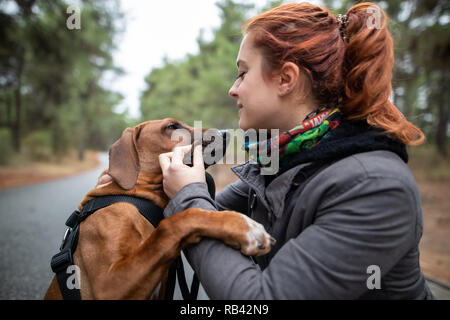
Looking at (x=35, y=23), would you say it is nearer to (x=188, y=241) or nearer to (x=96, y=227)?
(x=96, y=227)

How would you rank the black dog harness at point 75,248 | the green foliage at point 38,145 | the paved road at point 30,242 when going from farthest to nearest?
the green foliage at point 38,145, the paved road at point 30,242, the black dog harness at point 75,248

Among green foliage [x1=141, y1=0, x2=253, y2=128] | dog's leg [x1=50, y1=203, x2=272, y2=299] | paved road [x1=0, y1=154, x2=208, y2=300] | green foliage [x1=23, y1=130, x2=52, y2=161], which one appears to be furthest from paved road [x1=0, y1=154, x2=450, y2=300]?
green foliage [x1=23, y1=130, x2=52, y2=161]

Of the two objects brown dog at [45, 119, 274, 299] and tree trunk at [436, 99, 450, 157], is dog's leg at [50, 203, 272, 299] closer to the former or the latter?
brown dog at [45, 119, 274, 299]

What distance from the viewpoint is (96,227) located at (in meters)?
1.71

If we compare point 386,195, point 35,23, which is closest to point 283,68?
point 386,195

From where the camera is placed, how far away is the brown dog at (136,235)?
4.38 ft

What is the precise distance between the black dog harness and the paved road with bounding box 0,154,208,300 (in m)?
1.61

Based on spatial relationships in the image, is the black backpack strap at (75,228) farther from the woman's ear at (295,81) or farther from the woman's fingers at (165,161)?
the woman's ear at (295,81)

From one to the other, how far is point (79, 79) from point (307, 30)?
1936 cm

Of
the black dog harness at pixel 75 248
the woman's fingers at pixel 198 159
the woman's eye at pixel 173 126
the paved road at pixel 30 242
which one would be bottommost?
the paved road at pixel 30 242

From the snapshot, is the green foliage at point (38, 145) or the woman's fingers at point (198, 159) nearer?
the woman's fingers at point (198, 159)

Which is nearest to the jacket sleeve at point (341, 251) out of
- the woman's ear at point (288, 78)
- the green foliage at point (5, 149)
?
the woman's ear at point (288, 78)

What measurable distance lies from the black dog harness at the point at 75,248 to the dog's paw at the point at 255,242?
0.44 m

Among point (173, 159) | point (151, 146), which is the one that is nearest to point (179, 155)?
point (173, 159)
